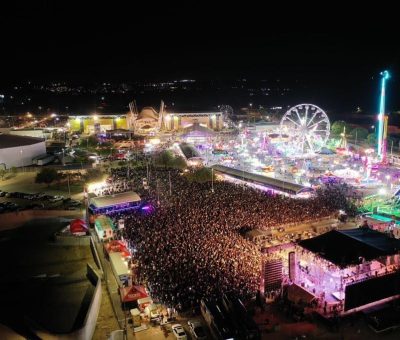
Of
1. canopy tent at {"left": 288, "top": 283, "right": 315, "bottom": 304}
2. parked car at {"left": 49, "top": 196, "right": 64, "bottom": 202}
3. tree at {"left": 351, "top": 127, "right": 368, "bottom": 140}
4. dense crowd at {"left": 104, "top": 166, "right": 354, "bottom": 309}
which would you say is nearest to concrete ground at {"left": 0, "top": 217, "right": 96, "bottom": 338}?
dense crowd at {"left": 104, "top": 166, "right": 354, "bottom": 309}

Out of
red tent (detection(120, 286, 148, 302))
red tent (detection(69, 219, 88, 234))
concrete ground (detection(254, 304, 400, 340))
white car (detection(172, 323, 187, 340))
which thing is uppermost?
red tent (detection(69, 219, 88, 234))

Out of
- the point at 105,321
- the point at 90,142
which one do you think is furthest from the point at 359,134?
the point at 105,321

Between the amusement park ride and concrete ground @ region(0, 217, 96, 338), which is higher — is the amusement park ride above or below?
above

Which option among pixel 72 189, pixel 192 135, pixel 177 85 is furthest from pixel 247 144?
pixel 177 85

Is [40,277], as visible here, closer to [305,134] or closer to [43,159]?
[43,159]

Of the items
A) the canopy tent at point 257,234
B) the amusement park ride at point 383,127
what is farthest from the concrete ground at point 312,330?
the amusement park ride at point 383,127

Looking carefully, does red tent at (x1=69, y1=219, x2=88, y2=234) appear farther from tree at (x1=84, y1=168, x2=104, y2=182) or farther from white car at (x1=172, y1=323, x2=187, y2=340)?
tree at (x1=84, y1=168, x2=104, y2=182)
